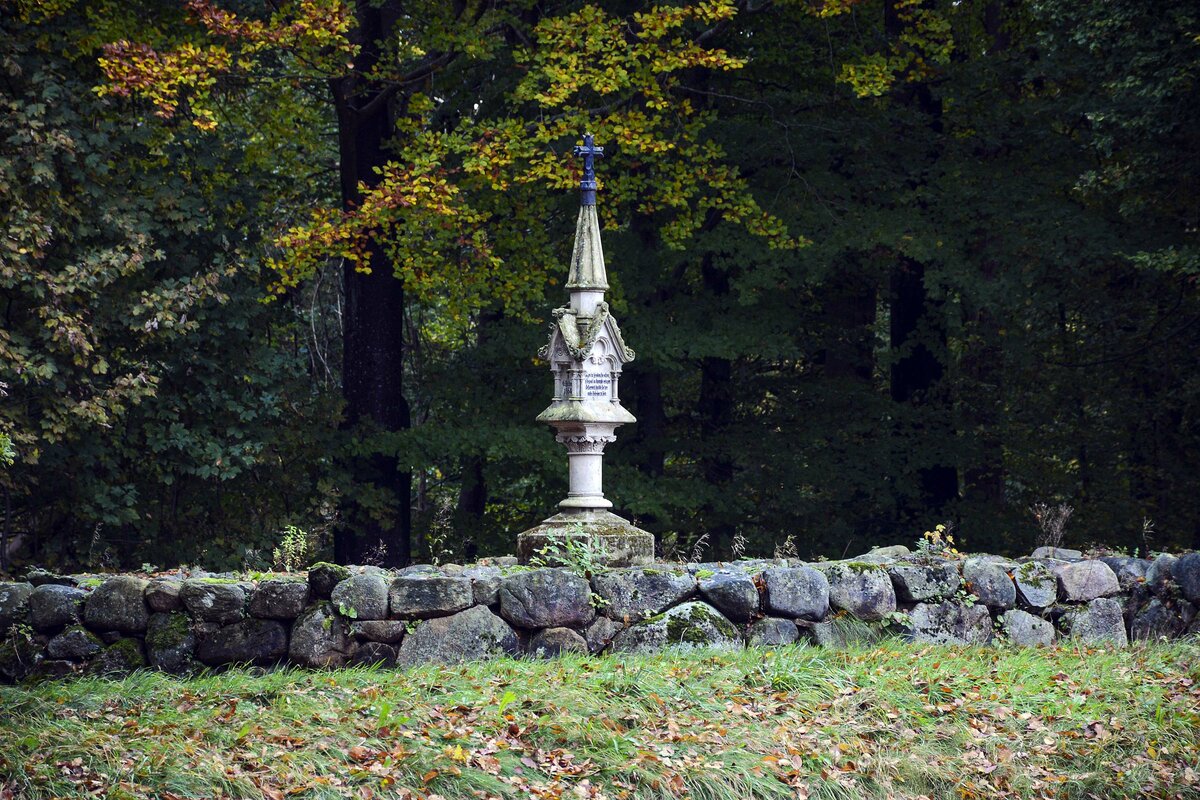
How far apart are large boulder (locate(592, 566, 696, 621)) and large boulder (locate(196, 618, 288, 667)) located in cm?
197

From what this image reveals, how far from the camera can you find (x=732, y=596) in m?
8.77

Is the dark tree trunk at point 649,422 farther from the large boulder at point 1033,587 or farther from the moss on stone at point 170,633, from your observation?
the moss on stone at point 170,633

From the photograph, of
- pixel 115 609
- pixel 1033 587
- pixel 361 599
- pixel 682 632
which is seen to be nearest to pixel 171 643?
pixel 115 609

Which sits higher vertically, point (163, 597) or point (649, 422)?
point (649, 422)

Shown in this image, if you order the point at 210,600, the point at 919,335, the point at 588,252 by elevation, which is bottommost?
the point at 210,600

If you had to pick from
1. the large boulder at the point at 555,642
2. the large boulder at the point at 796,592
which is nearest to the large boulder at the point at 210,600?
the large boulder at the point at 555,642

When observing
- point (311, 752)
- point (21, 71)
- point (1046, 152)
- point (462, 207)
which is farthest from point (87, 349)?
point (1046, 152)

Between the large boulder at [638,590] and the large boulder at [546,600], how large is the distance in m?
0.12

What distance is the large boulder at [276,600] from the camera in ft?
26.5

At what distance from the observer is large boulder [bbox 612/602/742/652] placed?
8.61 metres

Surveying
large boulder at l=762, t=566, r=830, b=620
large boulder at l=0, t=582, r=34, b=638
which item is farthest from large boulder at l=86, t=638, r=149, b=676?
large boulder at l=762, t=566, r=830, b=620

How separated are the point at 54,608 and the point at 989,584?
19.8ft

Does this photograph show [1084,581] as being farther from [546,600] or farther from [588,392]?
[546,600]

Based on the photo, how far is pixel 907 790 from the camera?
22.9 feet
